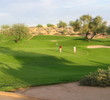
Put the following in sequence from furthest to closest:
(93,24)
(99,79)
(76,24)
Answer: (76,24), (93,24), (99,79)

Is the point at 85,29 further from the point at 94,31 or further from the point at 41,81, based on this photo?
the point at 41,81

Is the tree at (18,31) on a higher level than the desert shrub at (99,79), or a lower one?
higher

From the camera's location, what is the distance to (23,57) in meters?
25.4

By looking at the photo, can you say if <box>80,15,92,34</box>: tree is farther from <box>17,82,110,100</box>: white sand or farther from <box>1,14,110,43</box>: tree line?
<box>17,82,110,100</box>: white sand

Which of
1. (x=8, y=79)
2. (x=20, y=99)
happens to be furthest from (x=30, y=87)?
(x=20, y=99)

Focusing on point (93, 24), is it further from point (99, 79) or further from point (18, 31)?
point (99, 79)

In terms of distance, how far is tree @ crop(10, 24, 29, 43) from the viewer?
5422 centimetres

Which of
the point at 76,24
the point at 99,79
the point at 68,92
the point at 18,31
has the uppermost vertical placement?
the point at 76,24

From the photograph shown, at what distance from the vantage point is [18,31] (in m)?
54.1

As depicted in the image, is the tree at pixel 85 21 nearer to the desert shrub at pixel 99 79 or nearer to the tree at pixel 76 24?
the tree at pixel 76 24

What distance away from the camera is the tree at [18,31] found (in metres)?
54.2

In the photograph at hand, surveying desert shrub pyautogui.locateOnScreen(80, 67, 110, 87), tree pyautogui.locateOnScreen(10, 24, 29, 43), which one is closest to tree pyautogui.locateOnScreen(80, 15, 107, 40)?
tree pyautogui.locateOnScreen(10, 24, 29, 43)

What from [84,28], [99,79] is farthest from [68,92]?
[84,28]

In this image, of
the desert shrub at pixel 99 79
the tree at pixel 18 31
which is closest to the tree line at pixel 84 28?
the tree at pixel 18 31
